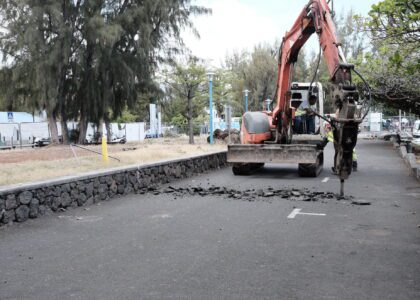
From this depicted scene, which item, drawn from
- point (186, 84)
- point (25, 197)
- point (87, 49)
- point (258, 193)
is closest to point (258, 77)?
point (186, 84)

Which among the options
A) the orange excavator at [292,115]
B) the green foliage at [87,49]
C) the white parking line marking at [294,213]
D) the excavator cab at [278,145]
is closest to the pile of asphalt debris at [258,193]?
the orange excavator at [292,115]

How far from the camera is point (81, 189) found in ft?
33.6

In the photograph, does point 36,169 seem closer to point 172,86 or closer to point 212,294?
point 212,294

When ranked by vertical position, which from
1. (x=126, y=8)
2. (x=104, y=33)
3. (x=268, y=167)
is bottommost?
(x=268, y=167)

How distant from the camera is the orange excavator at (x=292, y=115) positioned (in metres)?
11.4

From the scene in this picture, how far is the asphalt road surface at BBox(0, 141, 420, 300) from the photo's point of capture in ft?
16.2

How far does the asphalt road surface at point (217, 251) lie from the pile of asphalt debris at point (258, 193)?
27 centimetres

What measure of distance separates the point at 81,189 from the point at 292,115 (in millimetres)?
8119

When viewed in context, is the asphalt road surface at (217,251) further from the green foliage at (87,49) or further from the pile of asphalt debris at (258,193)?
the green foliage at (87,49)

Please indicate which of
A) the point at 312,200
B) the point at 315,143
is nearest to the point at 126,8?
the point at 315,143

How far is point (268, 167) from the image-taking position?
1897 cm

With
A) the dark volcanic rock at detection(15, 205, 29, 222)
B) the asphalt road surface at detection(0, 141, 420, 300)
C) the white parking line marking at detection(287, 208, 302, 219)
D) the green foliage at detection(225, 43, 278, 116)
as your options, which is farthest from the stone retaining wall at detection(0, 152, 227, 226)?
the green foliage at detection(225, 43, 278, 116)

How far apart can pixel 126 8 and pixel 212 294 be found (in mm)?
29316

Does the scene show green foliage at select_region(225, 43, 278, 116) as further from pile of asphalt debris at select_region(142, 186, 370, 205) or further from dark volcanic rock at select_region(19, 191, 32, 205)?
dark volcanic rock at select_region(19, 191, 32, 205)
